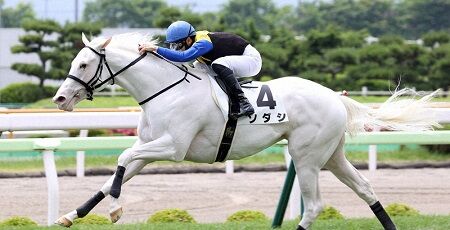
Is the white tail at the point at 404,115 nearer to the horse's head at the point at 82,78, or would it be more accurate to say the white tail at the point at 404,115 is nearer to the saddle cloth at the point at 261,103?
the saddle cloth at the point at 261,103

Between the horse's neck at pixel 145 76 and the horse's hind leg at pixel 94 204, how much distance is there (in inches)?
16.2

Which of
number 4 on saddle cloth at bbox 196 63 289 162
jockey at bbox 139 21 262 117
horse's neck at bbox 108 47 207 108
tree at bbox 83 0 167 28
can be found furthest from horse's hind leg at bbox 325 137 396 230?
tree at bbox 83 0 167 28

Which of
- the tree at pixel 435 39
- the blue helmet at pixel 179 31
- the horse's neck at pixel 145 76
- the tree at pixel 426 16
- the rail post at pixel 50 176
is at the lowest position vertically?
the tree at pixel 426 16

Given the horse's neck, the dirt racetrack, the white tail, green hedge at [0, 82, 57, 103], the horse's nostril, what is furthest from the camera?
green hedge at [0, 82, 57, 103]

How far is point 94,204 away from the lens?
6.14m

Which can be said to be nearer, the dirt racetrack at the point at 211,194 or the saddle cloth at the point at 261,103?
the saddle cloth at the point at 261,103

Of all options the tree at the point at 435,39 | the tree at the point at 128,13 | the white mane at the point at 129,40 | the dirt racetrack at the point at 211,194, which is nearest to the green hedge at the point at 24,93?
the tree at the point at 435,39

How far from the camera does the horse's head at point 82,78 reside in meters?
6.32

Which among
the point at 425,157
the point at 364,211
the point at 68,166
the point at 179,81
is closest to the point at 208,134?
the point at 179,81

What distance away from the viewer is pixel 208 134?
21.0ft

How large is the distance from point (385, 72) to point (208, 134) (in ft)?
72.3

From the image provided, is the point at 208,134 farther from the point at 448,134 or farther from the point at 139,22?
the point at 139,22

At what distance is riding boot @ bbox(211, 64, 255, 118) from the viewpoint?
20.9 feet

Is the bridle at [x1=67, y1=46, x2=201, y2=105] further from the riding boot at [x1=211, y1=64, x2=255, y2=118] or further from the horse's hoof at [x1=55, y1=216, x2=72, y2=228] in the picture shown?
the horse's hoof at [x1=55, y1=216, x2=72, y2=228]
